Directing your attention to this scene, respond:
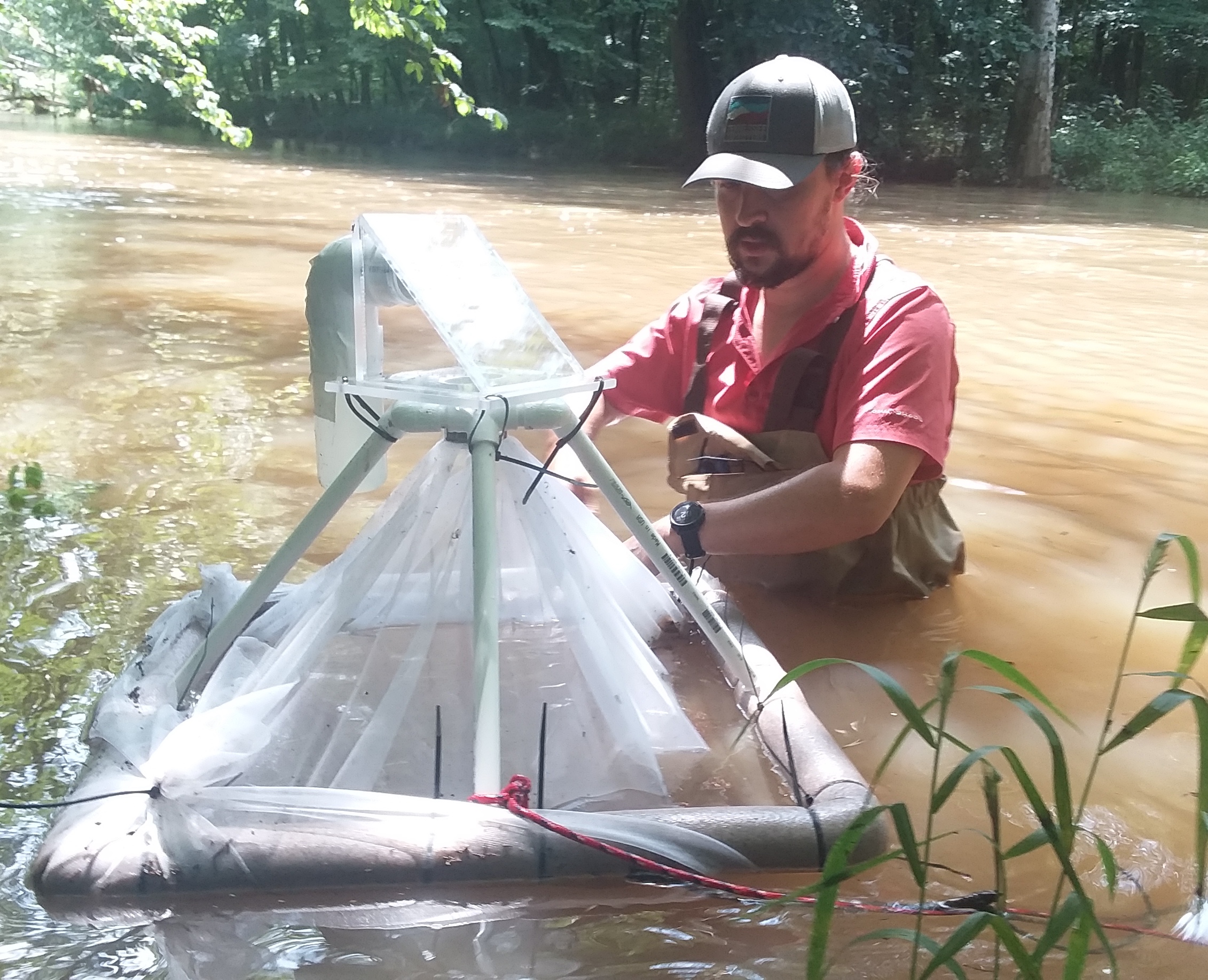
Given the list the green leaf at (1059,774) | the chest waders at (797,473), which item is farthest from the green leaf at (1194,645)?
the chest waders at (797,473)

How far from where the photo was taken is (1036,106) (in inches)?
734

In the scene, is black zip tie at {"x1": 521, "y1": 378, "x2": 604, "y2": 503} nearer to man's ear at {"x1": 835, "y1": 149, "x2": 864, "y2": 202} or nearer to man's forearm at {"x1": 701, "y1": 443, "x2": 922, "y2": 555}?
man's forearm at {"x1": 701, "y1": 443, "x2": 922, "y2": 555}

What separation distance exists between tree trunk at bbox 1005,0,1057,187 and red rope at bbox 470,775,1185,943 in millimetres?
18918

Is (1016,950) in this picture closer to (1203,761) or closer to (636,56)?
(1203,761)

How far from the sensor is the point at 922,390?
2.37 metres

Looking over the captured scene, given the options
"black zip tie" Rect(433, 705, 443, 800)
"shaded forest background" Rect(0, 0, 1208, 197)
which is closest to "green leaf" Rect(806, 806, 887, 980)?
"black zip tie" Rect(433, 705, 443, 800)

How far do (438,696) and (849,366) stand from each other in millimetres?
1124

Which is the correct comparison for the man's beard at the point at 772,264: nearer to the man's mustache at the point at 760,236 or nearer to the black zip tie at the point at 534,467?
the man's mustache at the point at 760,236

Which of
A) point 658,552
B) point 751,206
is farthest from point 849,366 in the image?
point 658,552

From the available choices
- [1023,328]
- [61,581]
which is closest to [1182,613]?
[61,581]

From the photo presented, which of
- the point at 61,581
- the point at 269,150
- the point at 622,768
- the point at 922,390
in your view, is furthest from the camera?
the point at 269,150

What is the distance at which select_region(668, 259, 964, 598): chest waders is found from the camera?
8.43 ft

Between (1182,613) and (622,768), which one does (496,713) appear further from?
(1182,613)

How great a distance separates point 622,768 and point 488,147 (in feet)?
76.6
